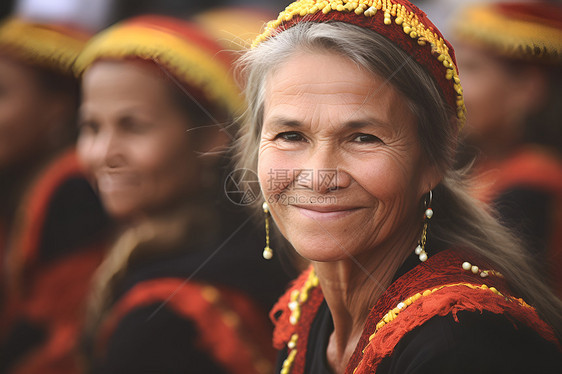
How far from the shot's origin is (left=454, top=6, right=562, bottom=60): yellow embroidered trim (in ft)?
10.0

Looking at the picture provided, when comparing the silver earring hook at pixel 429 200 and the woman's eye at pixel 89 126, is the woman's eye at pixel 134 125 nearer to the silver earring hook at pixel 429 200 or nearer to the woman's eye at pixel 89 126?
the woman's eye at pixel 89 126

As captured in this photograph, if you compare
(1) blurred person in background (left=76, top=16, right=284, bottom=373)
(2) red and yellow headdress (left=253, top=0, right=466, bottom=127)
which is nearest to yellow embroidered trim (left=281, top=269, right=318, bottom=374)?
(1) blurred person in background (left=76, top=16, right=284, bottom=373)

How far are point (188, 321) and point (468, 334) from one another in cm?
134

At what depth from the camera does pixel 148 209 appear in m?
2.96

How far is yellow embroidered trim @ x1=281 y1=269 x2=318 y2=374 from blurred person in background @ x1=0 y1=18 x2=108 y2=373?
6.40ft

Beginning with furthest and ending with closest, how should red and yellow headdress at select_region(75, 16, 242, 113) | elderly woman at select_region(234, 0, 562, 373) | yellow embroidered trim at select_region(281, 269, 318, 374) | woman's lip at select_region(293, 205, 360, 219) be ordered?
1. red and yellow headdress at select_region(75, 16, 242, 113)
2. yellow embroidered trim at select_region(281, 269, 318, 374)
3. woman's lip at select_region(293, 205, 360, 219)
4. elderly woman at select_region(234, 0, 562, 373)

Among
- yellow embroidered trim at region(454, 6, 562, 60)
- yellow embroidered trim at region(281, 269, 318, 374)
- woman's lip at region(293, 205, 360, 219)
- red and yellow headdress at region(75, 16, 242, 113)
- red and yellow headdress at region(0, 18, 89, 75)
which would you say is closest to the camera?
woman's lip at region(293, 205, 360, 219)

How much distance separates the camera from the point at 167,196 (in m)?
2.89

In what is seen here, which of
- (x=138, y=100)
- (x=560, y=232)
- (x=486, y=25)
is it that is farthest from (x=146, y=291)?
(x=486, y=25)

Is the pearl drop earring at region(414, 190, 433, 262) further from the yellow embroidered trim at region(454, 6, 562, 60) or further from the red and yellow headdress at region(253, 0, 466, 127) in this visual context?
the yellow embroidered trim at region(454, 6, 562, 60)

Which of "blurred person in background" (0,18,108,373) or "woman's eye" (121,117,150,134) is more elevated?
"woman's eye" (121,117,150,134)

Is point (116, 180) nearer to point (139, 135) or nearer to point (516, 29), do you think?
point (139, 135)

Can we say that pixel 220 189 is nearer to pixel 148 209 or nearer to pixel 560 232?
pixel 148 209

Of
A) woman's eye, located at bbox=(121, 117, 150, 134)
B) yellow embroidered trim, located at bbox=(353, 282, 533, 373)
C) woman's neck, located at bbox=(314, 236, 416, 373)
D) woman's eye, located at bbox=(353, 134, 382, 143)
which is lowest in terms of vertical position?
woman's eye, located at bbox=(121, 117, 150, 134)
